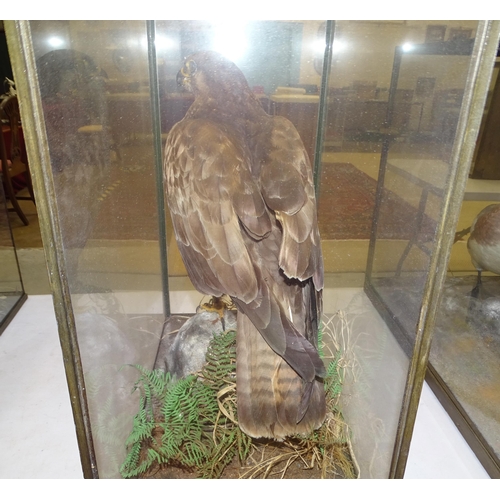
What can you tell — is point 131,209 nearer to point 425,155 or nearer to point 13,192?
point 425,155

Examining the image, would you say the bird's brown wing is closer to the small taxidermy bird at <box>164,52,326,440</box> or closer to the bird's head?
the small taxidermy bird at <box>164,52,326,440</box>

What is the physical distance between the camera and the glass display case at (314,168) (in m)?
0.83

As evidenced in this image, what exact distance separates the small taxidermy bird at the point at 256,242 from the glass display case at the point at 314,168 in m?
0.19

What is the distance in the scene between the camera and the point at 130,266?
1.50 m

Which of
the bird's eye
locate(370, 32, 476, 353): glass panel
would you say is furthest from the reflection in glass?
locate(370, 32, 476, 353): glass panel

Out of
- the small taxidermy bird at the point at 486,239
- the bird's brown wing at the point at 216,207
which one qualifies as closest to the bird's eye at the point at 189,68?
the bird's brown wing at the point at 216,207

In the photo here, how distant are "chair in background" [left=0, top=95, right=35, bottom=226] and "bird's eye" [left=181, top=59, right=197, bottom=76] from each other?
3.67 feet

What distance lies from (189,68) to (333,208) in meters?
0.62

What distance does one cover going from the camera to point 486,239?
1.88 metres

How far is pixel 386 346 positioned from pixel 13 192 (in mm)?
2585

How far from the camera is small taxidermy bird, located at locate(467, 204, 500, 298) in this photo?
1851 millimetres

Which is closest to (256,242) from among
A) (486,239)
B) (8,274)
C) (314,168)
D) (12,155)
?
(314,168)
